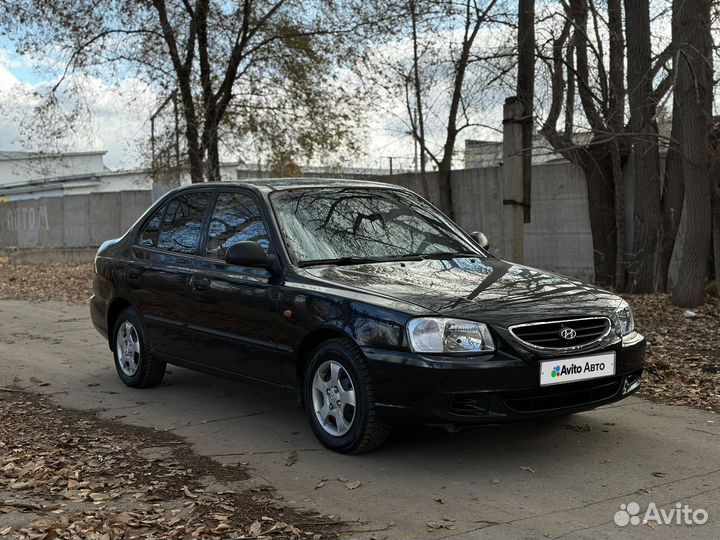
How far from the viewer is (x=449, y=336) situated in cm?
493

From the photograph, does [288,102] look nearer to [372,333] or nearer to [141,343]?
[141,343]

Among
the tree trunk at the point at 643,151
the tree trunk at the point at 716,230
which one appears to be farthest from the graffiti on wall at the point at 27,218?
the tree trunk at the point at 716,230

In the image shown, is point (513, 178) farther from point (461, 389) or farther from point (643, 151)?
point (461, 389)

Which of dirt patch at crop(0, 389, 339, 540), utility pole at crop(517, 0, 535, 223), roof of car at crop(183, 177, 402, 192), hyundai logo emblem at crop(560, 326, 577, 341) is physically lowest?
dirt patch at crop(0, 389, 339, 540)

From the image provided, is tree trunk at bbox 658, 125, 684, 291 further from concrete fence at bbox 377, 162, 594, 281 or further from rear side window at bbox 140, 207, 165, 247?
rear side window at bbox 140, 207, 165, 247

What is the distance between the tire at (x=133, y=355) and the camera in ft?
24.6

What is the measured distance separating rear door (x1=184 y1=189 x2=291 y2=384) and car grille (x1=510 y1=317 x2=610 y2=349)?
1563 mm

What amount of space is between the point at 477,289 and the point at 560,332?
597 millimetres

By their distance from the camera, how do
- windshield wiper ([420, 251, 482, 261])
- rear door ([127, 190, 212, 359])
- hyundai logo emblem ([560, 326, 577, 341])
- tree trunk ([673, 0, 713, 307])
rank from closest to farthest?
hyundai logo emblem ([560, 326, 577, 341]), windshield wiper ([420, 251, 482, 261]), rear door ([127, 190, 212, 359]), tree trunk ([673, 0, 713, 307])

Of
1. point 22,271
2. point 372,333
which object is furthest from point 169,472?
point 22,271

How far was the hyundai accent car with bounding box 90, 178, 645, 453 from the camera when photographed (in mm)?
4934

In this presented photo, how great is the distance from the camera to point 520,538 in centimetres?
404

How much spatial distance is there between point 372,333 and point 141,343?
120 inches

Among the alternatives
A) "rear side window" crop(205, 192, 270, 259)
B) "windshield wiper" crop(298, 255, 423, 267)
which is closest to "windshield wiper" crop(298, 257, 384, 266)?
"windshield wiper" crop(298, 255, 423, 267)
